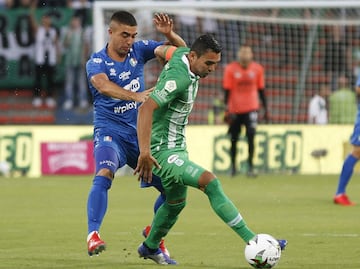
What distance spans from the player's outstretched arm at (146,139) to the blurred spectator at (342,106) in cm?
1470

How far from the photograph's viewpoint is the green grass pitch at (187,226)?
8.81m

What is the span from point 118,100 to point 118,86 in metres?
0.48

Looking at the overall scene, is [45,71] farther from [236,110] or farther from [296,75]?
[236,110]

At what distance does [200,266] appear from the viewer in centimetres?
835

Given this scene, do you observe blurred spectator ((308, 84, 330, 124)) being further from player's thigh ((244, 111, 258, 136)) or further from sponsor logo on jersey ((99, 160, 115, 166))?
sponsor logo on jersey ((99, 160, 115, 166))

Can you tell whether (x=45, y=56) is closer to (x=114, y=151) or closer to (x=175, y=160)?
(x=114, y=151)

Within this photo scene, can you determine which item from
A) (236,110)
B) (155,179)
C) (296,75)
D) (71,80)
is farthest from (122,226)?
(71,80)

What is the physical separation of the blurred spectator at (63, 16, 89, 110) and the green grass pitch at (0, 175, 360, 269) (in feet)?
26.7

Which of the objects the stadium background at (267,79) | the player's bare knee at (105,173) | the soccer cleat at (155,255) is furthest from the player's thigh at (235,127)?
the soccer cleat at (155,255)

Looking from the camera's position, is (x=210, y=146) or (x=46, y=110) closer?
(x=210, y=146)

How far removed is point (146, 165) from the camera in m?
8.03

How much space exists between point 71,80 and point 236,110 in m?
8.17

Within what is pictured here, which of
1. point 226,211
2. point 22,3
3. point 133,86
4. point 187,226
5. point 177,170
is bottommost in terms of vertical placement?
point 187,226

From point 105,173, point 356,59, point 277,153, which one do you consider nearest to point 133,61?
point 105,173
